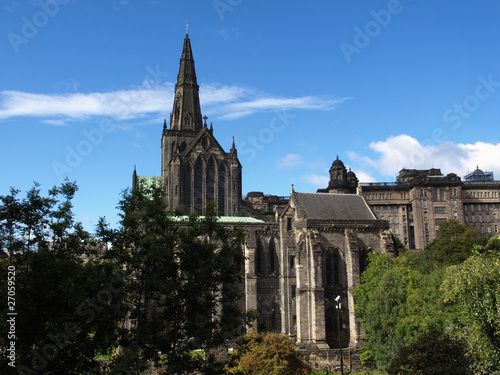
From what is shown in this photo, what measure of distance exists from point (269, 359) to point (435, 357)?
1137 centimetres

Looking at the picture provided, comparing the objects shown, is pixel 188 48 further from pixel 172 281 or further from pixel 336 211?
pixel 172 281

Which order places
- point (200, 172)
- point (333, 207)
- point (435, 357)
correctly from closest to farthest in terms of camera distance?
point (435, 357) → point (333, 207) → point (200, 172)

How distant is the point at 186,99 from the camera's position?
275 feet

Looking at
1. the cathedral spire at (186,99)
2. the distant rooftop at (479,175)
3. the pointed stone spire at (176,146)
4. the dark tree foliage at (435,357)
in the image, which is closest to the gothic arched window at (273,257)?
the pointed stone spire at (176,146)

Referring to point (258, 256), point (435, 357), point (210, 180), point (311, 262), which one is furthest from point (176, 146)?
point (435, 357)

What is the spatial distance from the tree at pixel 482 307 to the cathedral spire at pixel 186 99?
63.8 metres

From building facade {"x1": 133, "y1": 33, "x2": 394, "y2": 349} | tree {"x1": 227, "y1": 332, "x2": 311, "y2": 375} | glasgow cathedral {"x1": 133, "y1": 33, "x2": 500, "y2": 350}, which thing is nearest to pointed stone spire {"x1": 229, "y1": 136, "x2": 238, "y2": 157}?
glasgow cathedral {"x1": 133, "y1": 33, "x2": 500, "y2": 350}

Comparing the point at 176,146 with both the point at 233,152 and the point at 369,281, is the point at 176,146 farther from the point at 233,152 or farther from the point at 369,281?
the point at 369,281

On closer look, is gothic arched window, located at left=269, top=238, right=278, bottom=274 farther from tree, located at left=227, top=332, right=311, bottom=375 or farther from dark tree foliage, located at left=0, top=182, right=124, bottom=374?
dark tree foliage, located at left=0, top=182, right=124, bottom=374

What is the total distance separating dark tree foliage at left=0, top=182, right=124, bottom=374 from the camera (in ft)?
66.9

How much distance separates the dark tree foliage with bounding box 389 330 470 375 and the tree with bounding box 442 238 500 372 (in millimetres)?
1071

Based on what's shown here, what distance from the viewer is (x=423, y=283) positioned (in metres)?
38.6

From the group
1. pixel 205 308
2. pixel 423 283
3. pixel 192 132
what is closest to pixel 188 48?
pixel 192 132

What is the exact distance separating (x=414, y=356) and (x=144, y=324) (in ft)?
48.7
